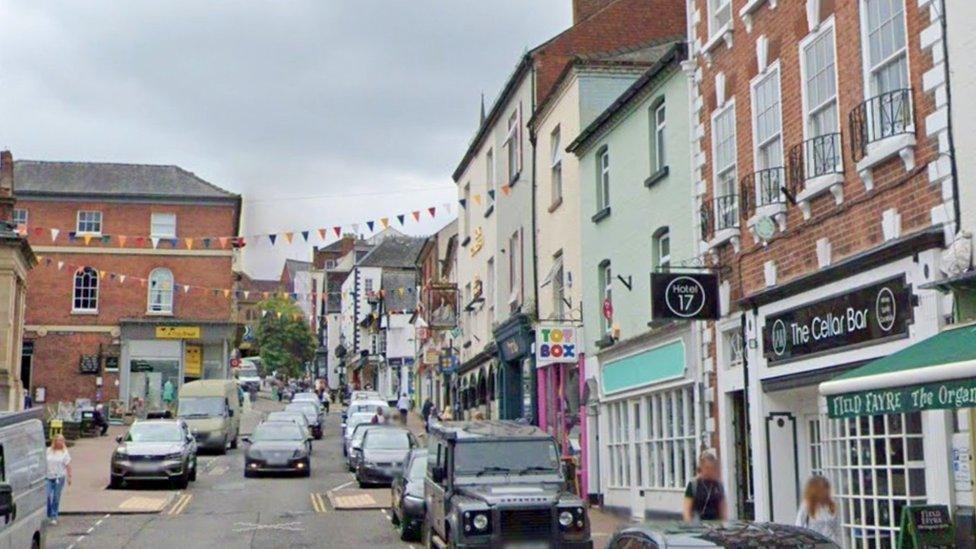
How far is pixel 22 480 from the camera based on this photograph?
1348 centimetres

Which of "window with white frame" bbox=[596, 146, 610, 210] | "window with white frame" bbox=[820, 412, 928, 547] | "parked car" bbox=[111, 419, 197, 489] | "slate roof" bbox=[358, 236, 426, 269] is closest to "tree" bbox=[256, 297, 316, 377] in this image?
"slate roof" bbox=[358, 236, 426, 269]

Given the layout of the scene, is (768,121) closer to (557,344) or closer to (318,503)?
(557,344)

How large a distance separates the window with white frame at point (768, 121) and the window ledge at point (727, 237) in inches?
46.2

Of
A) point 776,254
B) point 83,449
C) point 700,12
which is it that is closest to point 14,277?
point 83,449

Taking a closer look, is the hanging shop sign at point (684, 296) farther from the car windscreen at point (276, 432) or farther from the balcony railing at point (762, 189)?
the car windscreen at point (276, 432)

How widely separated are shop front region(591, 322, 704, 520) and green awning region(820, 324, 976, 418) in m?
7.76

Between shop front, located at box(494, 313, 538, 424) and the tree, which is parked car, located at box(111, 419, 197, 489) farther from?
the tree

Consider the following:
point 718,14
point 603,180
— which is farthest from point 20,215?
point 718,14

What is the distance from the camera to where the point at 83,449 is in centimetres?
3819

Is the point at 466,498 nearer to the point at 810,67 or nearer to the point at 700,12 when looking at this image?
the point at 810,67

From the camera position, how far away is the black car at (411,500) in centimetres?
1916

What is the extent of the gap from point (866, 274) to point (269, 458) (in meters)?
21.0

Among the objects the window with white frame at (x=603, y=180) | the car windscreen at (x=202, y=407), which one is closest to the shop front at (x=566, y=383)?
the window with white frame at (x=603, y=180)

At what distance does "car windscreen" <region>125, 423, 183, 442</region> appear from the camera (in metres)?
27.8
